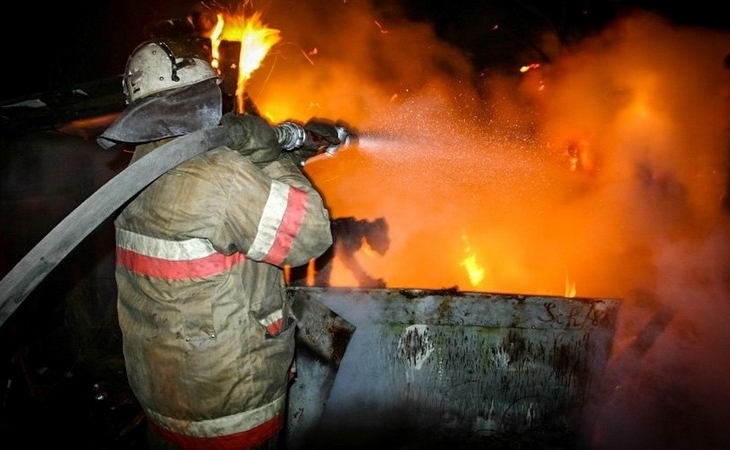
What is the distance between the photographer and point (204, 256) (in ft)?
6.58

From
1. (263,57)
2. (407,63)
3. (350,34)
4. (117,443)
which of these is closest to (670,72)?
(407,63)

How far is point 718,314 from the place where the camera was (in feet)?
14.8

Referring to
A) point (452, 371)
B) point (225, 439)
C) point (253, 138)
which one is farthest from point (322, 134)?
point (452, 371)

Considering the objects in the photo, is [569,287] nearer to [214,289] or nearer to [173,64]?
[214,289]

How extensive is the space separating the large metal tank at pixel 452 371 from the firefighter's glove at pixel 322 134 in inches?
49.5

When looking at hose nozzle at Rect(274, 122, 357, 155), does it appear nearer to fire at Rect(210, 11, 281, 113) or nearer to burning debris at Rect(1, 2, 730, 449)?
burning debris at Rect(1, 2, 730, 449)

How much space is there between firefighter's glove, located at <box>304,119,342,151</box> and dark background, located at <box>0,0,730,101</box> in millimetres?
3621

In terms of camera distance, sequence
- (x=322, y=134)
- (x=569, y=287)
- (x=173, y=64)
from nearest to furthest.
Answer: (x=173, y=64), (x=322, y=134), (x=569, y=287)

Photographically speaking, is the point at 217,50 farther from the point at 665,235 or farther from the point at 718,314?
the point at 718,314

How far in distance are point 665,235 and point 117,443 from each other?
20.7 ft

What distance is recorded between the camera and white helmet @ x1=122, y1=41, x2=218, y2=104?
2.05m

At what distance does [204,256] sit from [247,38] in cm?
458

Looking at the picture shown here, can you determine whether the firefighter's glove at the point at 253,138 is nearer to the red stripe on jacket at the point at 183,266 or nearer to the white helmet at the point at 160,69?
the white helmet at the point at 160,69

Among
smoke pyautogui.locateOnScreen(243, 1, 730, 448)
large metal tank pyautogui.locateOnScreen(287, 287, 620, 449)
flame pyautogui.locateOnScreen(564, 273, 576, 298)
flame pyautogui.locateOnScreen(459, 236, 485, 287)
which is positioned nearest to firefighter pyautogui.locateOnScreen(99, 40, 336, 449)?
large metal tank pyautogui.locateOnScreen(287, 287, 620, 449)
